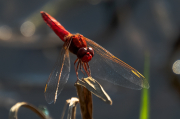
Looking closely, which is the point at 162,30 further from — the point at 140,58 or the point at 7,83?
the point at 7,83

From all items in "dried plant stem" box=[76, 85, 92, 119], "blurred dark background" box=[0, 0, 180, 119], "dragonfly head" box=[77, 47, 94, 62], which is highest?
"blurred dark background" box=[0, 0, 180, 119]

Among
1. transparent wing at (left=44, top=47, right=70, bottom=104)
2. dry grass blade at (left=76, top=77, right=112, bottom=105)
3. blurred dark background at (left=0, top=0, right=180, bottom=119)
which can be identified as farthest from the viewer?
blurred dark background at (left=0, top=0, right=180, bottom=119)

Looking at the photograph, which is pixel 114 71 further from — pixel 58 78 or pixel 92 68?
pixel 58 78

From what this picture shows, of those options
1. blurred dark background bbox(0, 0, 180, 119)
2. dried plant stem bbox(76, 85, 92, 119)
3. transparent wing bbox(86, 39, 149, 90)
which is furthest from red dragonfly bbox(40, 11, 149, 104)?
blurred dark background bbox(0, 0, 180, 119)

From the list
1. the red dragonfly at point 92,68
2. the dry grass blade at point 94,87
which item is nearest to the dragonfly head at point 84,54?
the red dragonfly at point 92,68

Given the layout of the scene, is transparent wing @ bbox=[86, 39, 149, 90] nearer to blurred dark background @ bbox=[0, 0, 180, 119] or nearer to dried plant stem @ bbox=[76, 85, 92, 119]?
dried plant stem @ bbox=[76, 85, 92, 119]

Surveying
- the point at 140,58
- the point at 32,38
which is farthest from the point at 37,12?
the point at 140,58
